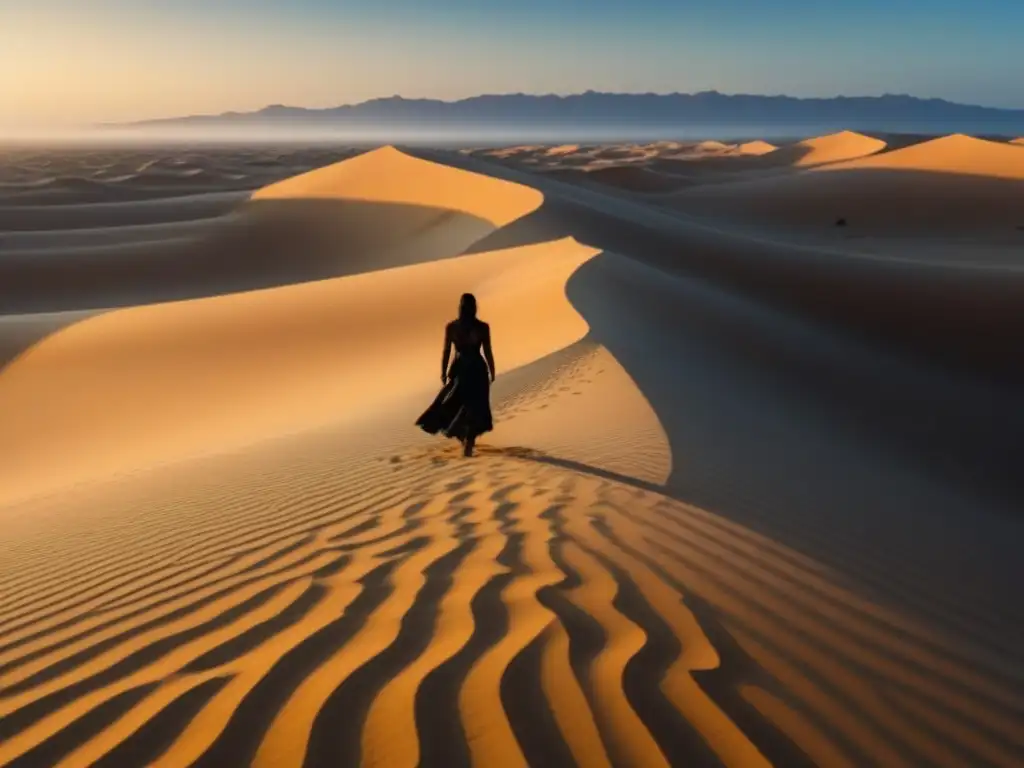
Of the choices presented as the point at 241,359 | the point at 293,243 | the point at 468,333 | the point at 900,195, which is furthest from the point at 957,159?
the point at 468,333

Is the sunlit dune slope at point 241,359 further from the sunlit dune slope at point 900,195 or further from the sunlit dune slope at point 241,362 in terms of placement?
the sunlit dune slope at point 900,195

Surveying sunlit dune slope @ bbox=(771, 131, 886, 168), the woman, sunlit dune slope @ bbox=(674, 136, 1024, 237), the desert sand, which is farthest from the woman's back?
sunlit dune slope @ bbox=(771, 131, 886, 168)

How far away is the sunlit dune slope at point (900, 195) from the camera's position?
35969 millimetres

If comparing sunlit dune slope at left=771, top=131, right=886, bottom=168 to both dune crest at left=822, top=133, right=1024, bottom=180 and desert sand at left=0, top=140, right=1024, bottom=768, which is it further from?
desert sand at left=0, top=140, right=1024, bottom=768

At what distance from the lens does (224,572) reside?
13.6 feet

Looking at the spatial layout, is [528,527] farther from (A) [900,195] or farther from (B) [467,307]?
(A) [900,195]

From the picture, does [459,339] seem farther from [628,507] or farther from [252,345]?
[252,345]

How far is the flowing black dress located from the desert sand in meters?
0.26

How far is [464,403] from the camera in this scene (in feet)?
21.2

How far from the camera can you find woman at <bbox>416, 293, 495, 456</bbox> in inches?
251

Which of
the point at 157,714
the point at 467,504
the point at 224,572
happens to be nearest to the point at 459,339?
the point at 467,504

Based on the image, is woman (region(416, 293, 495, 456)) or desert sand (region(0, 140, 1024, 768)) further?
woman (region(416, 293, 495, 456))

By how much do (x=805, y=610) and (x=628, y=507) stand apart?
1.40 metres

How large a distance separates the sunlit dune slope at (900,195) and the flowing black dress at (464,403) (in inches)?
1234
